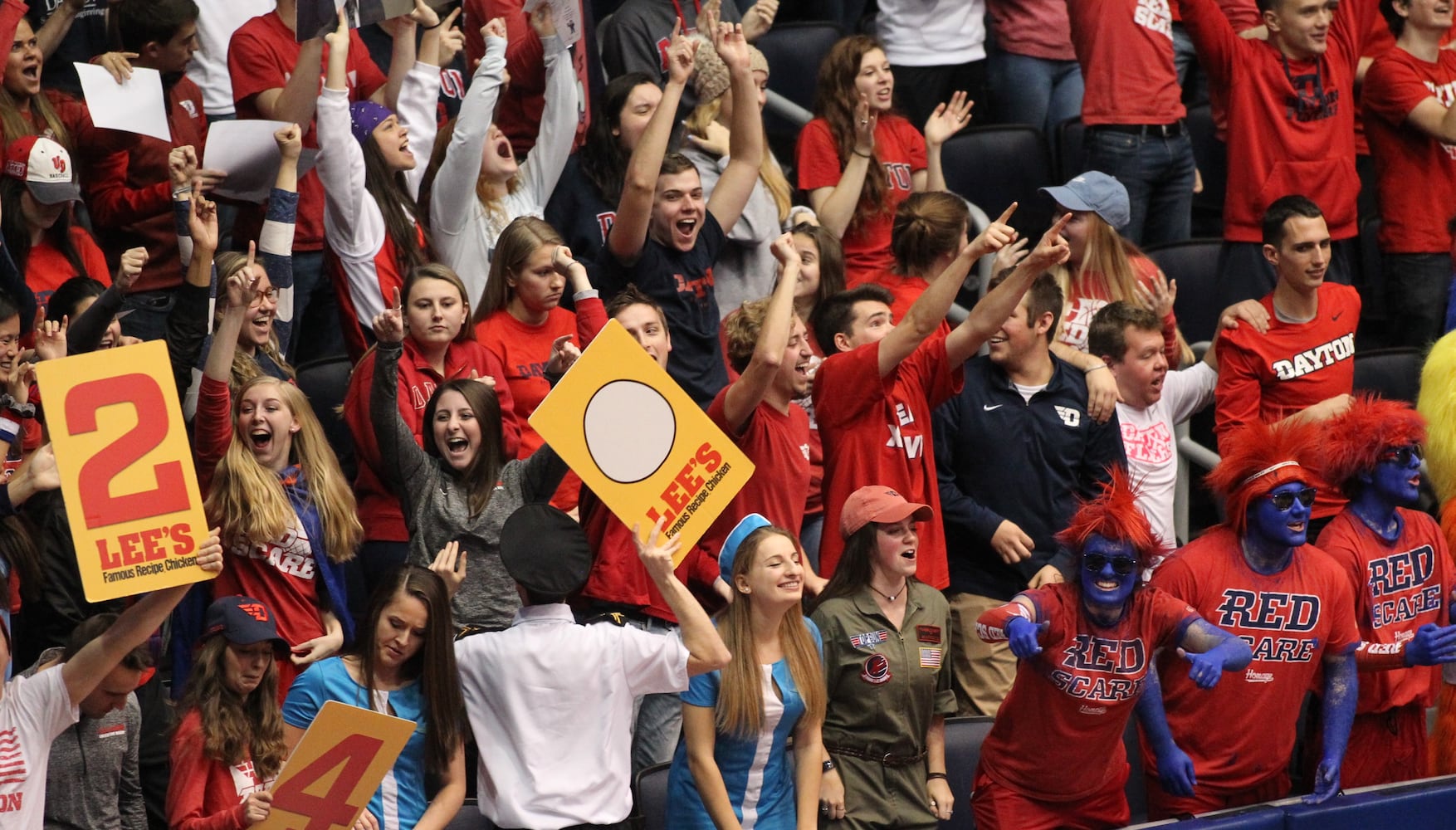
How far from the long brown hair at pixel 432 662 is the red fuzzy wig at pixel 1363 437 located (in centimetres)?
246

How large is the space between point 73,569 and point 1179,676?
115 inches

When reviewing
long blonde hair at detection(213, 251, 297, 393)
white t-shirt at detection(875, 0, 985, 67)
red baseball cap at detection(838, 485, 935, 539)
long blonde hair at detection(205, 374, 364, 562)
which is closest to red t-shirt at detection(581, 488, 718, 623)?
red baseball cap at detection(838, 485, 935, 539)

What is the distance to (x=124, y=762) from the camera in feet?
15.0

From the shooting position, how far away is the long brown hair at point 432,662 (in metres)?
4.42

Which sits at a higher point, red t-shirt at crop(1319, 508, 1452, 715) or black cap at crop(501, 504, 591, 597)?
black cap at crop(501, 504, 591, 597)

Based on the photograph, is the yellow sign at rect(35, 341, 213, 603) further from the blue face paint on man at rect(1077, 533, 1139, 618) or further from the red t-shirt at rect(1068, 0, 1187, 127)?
the red t-shirt at rect(1068, 0, 1187, 127)

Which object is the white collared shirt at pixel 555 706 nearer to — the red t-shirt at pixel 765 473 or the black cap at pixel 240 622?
the black cap at pixel 240 622

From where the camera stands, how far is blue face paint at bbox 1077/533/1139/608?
15.2ft

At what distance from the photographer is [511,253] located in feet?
18.9

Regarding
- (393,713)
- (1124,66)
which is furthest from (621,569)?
(1124,66)

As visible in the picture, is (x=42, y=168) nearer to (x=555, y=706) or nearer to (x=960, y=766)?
(x=555, y=706)

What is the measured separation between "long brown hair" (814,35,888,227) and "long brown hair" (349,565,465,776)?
310 centimetres

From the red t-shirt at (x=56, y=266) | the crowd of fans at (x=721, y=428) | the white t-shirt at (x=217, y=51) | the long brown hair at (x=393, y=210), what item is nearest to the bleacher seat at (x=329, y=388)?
the crowd of fans at (x=721, y=428)

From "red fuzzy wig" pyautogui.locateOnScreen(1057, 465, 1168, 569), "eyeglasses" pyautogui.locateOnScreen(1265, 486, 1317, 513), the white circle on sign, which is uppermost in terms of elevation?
the white circle on sign
